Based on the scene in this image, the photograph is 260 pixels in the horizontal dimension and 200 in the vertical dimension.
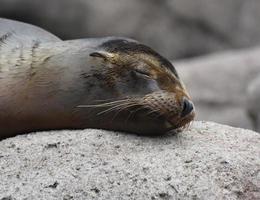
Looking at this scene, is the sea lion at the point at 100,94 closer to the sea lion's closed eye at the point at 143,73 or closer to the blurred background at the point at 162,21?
the sea lion's closed eye at the point at 143,73

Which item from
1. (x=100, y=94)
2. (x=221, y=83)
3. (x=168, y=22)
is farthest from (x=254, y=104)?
(x=168, y=22)

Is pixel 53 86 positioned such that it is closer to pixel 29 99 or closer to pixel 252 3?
pixel 29 99

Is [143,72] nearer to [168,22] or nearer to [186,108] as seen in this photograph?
[186,108]

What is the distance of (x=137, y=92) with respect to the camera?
4.21m

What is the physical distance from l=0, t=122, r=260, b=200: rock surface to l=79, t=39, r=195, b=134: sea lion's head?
87 mm

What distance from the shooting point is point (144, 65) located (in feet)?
14.0

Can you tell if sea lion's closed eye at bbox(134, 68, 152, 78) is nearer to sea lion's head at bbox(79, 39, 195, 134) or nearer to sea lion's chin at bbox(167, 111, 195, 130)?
sea lion's head at bbox(79, 39, 195, 134)

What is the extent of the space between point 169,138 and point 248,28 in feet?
29.9

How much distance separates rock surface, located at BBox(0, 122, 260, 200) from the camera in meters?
3.78

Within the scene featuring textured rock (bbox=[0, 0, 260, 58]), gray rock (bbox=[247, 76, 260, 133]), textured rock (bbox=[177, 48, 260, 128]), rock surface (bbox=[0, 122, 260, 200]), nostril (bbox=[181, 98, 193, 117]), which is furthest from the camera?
textured rock (bbox=[0, 0, 260, 58])

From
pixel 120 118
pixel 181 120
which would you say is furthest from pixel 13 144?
pixel 181 120

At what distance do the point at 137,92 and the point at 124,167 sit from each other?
49 cm

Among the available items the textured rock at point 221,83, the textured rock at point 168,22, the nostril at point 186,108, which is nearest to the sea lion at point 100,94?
the nostril at point 186,108

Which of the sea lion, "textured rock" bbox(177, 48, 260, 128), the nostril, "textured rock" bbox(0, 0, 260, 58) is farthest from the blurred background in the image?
the nostril
